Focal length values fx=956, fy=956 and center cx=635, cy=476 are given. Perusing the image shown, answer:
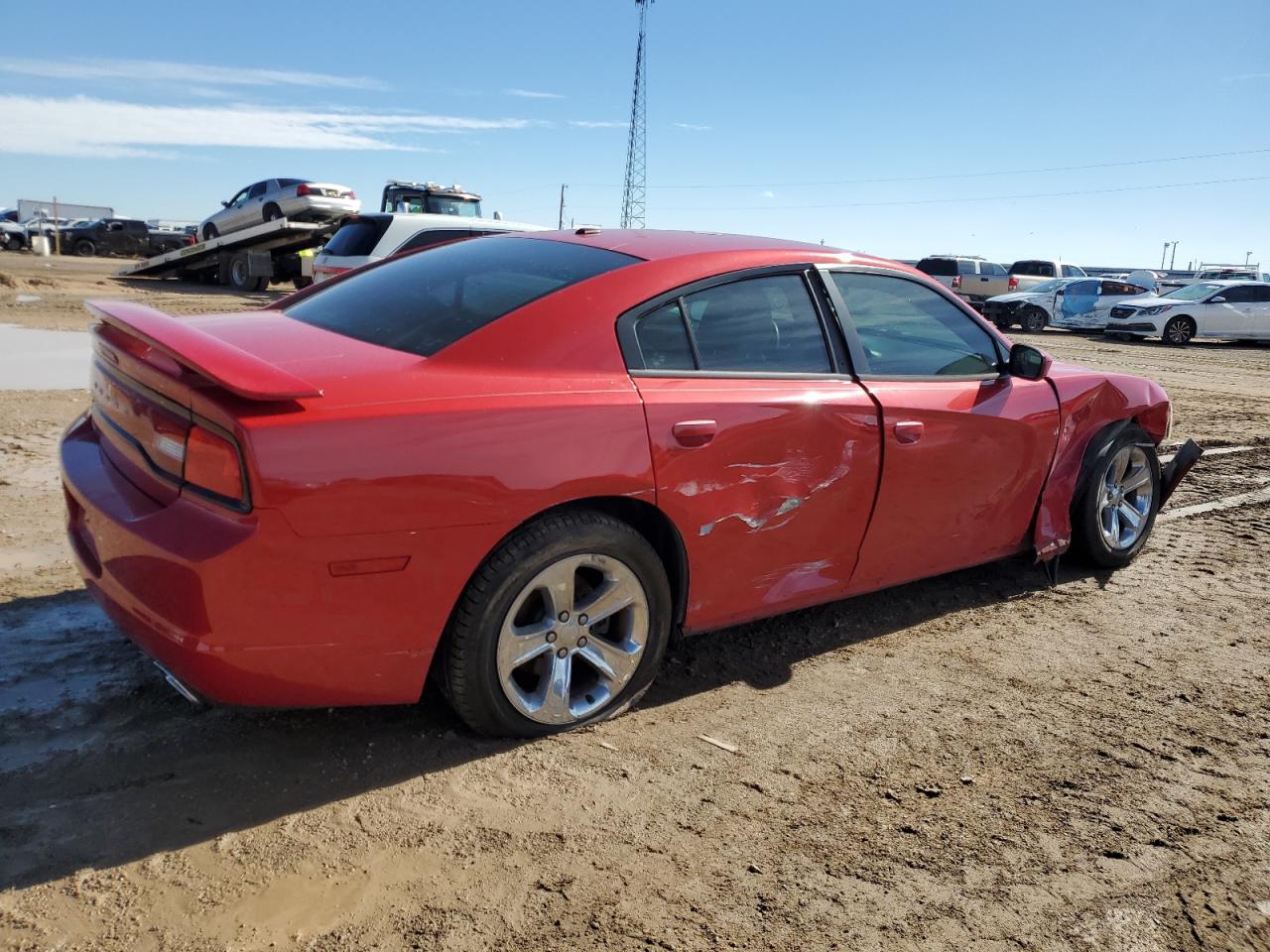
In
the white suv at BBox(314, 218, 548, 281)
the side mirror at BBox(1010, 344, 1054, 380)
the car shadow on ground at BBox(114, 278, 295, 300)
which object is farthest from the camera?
the car shadow on ground at BBox(114, 278, 295, 300)

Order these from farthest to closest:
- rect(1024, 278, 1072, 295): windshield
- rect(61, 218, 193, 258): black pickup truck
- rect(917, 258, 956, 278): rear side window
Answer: rect(61, 218, 193, 258): black pickup truck → rect(917, 258, 956, 278): rear side window → rect(1024, 278, 1072, 295): windshield

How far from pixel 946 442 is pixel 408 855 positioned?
2416 mm

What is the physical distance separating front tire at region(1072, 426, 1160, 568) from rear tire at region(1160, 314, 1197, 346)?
1946 cm

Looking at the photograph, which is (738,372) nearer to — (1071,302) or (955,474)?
(955,474)

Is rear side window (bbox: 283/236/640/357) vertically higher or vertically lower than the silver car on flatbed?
lower

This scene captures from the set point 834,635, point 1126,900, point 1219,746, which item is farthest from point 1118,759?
point 834,635

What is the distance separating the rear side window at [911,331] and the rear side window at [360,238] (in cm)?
1014

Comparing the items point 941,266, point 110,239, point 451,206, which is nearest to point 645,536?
point 451,206

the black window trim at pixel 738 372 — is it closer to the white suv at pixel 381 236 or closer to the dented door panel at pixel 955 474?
the dented door panel at pixel 955 474

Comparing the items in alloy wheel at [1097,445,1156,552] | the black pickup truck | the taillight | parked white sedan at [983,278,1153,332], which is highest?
the black pickup truck

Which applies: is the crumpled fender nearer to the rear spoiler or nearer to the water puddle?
the rear spoiler

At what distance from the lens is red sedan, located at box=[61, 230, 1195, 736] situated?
235 centimetres

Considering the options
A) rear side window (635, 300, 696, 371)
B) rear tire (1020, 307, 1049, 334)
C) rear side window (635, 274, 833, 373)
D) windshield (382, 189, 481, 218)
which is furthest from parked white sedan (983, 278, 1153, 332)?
rear side window (635, 300, 696, 371)

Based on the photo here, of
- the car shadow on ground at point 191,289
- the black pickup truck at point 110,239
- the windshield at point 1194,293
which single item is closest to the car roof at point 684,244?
the car shadow on ground at point 191,289
